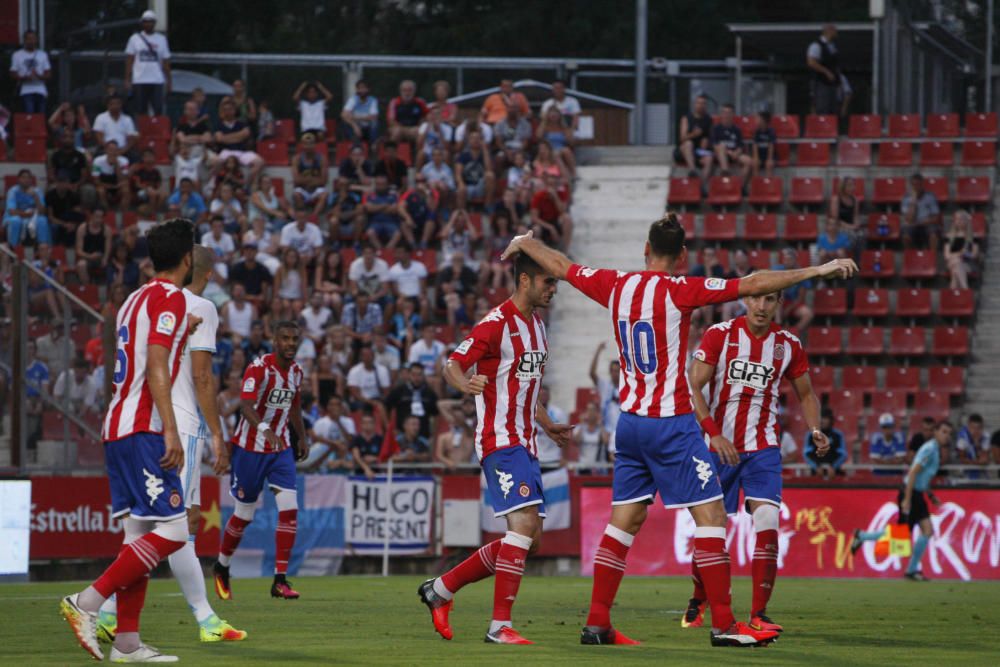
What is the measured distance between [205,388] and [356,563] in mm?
12007

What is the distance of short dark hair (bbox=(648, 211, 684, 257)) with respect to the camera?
32.5ft

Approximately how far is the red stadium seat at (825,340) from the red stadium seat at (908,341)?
83 centimetres

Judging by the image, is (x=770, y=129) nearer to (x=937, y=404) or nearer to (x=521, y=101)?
(x=521, y=101)

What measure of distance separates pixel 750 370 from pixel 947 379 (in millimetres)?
14051

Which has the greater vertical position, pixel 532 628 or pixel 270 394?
pixel 270 394

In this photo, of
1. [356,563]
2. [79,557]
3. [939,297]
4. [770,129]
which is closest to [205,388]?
[79,557]

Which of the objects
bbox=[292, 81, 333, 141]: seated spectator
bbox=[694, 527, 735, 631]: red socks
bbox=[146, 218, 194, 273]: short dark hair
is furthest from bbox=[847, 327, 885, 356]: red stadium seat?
bbox=[146, 218, 194, 273]: short dark hair

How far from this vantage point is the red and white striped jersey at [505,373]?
10.6 m

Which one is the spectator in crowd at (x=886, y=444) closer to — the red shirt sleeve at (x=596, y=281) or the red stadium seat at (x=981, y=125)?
the red stadium seat at (x=981, y=125)

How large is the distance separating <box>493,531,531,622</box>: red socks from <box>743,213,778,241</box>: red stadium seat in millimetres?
17924

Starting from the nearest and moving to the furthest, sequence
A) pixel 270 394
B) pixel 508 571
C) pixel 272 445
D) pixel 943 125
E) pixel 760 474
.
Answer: pixel 508 571
pixel 760 474
pixel 270 394
pixel 272 445
pixel 943 125

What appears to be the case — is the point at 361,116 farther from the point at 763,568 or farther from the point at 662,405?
the point at 662,405

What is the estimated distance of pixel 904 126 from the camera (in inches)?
1160

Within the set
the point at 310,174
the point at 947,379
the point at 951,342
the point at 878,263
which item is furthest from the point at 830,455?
the point at 310,174
